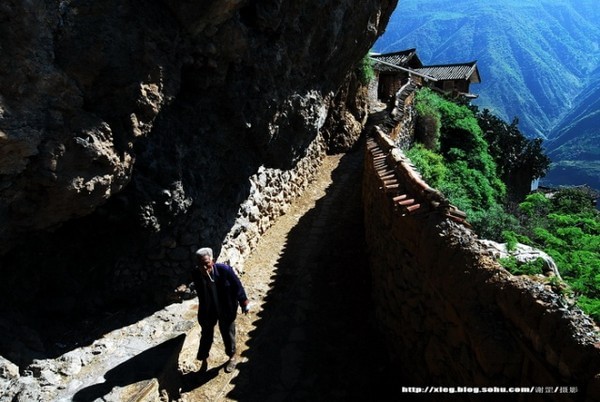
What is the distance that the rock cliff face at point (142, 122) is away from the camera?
392 cm

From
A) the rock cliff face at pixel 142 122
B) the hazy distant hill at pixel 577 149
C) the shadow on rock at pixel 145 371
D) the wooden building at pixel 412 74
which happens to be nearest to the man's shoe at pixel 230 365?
the shadow on rock at pixel 145 371

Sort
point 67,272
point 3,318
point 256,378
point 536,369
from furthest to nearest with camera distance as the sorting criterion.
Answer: point 67,272 → point 256,378 → point 3,318 → point 536,369

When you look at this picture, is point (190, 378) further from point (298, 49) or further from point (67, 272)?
point (298, 49)

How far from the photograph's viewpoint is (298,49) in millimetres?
7004

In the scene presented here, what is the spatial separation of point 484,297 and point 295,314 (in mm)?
3642

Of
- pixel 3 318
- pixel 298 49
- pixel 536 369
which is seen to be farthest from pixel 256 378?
pixel 298 49

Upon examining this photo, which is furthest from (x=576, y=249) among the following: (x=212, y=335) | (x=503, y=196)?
(x=503, y=196)

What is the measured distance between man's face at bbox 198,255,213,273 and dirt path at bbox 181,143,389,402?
145 cm

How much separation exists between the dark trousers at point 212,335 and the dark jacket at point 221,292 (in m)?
0.09

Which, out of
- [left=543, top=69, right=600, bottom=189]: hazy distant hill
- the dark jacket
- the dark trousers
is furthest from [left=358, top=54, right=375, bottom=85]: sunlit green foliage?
[left=543, top=69, right=600, bottom=189]: hazy distant hill

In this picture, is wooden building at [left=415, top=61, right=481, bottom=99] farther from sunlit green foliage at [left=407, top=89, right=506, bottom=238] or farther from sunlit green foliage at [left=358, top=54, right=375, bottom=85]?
sunlit green foliage at [left=358, top=54, right=375, bottom=85]

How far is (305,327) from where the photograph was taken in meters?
6.19

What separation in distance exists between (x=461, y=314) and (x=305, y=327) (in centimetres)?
307

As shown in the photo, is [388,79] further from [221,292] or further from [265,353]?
[221,292]
